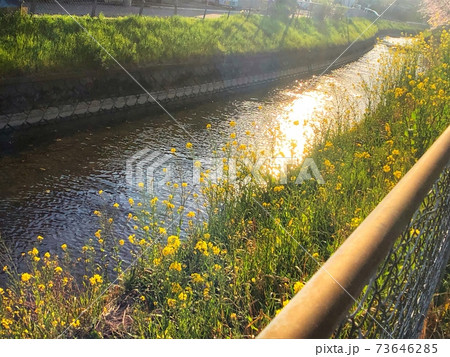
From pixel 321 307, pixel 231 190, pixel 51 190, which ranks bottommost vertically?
pixel 51 190

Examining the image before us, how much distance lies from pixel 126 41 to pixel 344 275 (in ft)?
56.0

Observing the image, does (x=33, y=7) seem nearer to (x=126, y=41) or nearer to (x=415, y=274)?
(x=126, y=41)

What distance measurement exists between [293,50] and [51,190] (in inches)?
735

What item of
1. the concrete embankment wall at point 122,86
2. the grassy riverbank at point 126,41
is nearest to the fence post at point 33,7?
the grassy riverbank at point 126,41

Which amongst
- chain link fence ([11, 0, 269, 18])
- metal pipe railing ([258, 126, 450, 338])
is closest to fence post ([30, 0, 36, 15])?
chain link fence ([11, 0, 269, 18])

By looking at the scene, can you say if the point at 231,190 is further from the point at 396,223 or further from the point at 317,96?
the point at 317,96

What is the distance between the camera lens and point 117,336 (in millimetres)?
5246

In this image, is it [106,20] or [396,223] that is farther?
[106,20]

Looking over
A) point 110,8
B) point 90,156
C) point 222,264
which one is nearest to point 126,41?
point 90,156

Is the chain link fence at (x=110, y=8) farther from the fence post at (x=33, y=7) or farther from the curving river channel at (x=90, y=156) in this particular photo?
the curving river channel at (x=90, y=156)

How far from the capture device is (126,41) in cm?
1761

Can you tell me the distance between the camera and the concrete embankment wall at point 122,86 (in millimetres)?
13539

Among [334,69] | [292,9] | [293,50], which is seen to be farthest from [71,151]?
[292,9]

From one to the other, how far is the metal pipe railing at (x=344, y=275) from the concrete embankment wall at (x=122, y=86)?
12.3 m
